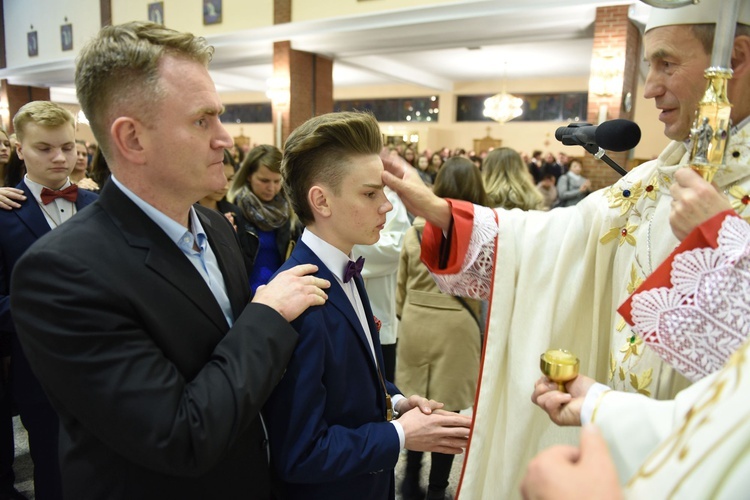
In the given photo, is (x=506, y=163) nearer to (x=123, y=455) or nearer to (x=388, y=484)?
(x=388, y=484)

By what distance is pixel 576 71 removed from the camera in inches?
522

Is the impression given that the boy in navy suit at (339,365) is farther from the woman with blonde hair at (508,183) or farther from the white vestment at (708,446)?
the woman with blonde hair at (508,183)

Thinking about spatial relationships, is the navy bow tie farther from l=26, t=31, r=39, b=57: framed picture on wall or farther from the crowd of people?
l=26, t=31, r=39, b=57: framed picture on wall

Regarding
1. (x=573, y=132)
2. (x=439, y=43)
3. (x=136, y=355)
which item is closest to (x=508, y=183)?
(x=573, y=132)

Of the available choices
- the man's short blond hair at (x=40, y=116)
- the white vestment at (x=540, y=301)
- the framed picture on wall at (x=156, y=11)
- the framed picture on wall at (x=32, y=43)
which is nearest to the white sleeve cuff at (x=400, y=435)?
the white vestment at (x=540, y=301)

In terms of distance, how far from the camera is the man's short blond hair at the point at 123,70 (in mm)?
1081

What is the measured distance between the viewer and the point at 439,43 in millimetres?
8828

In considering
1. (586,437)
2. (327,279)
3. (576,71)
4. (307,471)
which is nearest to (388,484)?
(307,471)

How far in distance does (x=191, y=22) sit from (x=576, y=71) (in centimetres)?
919

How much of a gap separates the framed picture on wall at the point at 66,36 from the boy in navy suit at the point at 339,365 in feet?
46.2

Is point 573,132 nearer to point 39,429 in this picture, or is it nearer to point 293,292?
point 293,292

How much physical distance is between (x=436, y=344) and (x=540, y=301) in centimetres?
122

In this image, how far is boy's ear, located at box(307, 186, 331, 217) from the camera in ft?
4.62

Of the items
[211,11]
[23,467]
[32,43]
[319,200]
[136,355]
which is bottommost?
[23,467]
